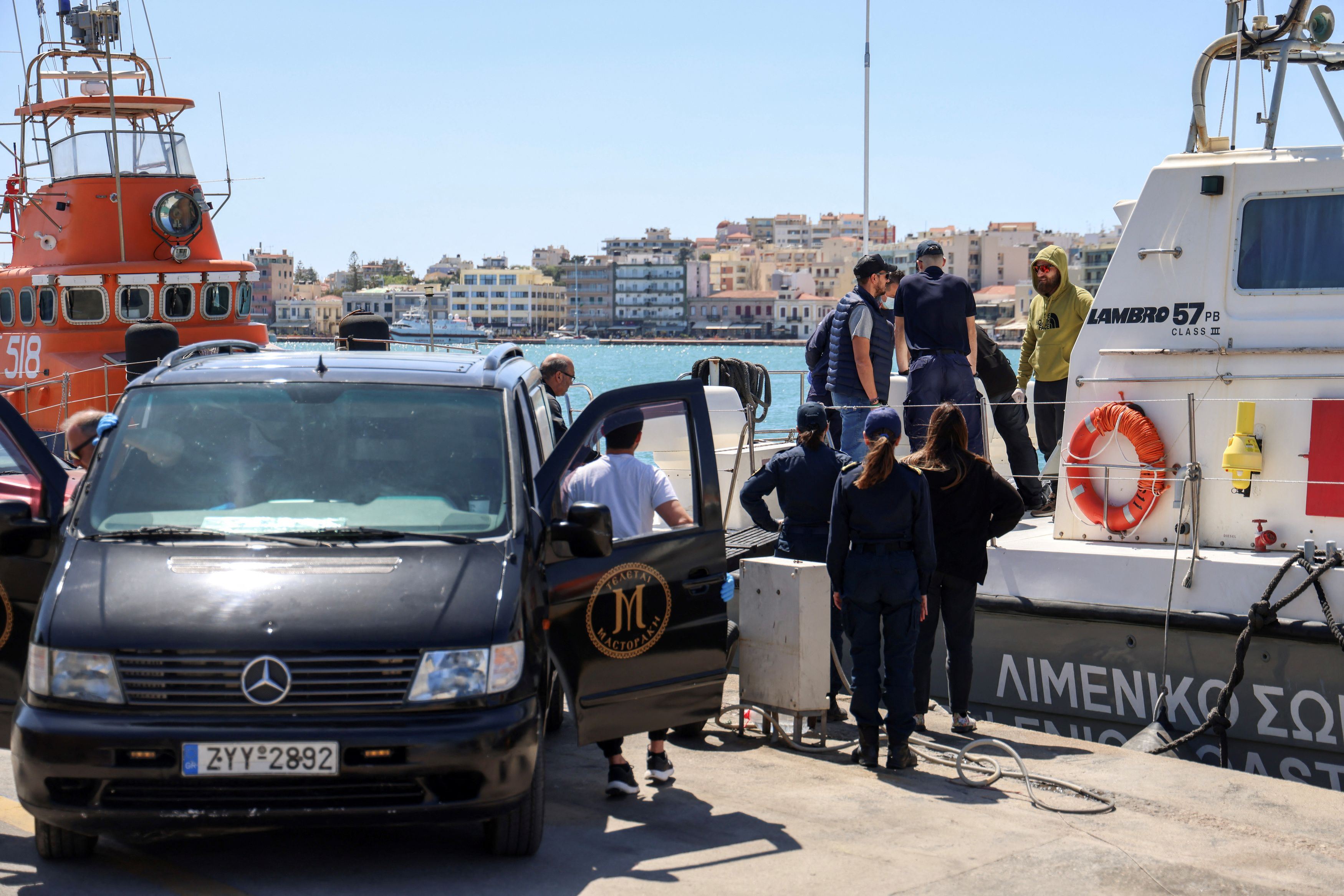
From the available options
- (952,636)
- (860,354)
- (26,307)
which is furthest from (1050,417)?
(26,307)

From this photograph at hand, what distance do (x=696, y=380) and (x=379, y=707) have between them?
221 cm

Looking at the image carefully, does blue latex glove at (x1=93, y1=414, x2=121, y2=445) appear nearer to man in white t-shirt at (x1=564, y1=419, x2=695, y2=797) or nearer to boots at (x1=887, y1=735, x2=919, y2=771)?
man in white t-shirt at (x1=564, y1=419, x2=695, y2=797)

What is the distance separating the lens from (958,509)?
23.6 ft

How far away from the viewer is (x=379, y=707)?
4.73 m

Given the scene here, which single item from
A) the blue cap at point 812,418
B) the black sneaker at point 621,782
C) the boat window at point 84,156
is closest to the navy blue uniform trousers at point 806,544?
the blue cap at point 812,418

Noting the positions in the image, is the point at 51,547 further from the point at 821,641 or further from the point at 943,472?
the point at 943,472

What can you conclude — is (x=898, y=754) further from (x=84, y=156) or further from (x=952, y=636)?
(x=84, y=156)

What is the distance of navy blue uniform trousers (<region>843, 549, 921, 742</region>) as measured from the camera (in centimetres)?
656

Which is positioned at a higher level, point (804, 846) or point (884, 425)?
point (884, 425)

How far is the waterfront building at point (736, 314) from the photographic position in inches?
7101

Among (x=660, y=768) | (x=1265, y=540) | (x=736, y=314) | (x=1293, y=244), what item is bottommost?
(x=736, y=314)

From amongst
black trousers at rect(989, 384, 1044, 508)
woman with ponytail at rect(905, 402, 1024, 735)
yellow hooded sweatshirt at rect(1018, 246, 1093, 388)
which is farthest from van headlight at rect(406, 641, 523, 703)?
black trousers at rect(989, 384, 1044, 508)

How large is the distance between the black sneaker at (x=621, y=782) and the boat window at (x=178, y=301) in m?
13.8

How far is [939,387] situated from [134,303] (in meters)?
12.2
